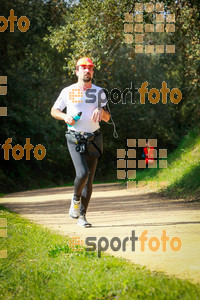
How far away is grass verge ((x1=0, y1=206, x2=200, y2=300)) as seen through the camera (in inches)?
160

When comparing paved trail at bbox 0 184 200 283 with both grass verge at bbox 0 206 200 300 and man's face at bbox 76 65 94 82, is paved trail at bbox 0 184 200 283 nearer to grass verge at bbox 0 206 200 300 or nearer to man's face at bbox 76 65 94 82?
grass verge at bbox 0 206 200 300

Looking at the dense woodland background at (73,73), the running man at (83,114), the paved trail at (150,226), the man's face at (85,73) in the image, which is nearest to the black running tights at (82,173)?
the running man at (83,114)

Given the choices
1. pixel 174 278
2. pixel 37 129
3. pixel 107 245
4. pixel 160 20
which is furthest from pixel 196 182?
pixel 37 129

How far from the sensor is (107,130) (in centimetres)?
4062

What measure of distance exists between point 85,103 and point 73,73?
23.9ft

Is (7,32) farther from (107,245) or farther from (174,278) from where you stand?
(174,278)

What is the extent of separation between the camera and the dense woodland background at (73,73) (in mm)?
15367

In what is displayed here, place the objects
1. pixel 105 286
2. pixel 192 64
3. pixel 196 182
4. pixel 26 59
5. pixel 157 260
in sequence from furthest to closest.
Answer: pixel 26 59, pixel 192 64, pixel 196 182, pixel 157 260, pixel 105 286

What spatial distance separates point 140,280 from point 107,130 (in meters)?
36.4

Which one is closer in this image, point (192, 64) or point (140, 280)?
point (140, 280)

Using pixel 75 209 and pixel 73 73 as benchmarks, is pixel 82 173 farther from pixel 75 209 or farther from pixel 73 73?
pixel 73 73

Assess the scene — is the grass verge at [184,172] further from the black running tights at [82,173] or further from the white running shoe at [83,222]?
the black running tights at [82,173]

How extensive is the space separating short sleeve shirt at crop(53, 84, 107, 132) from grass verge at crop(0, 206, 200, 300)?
5.74 feet

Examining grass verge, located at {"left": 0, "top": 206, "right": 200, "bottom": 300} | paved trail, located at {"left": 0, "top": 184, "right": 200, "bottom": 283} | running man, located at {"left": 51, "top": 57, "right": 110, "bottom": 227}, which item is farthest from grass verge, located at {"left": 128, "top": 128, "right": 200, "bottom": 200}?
grass verge, located at {"left": 0, "top": 206, "right": 200, "bottom": 300}
